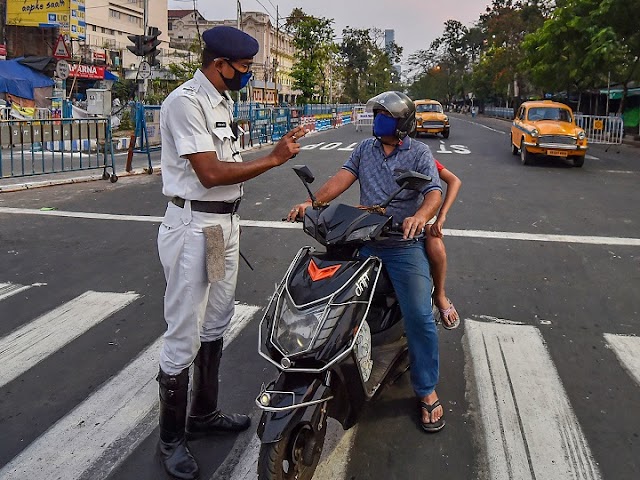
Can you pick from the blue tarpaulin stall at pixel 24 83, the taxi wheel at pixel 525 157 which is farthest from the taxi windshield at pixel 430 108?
the blue tarpaulin stall at pixel 24 83

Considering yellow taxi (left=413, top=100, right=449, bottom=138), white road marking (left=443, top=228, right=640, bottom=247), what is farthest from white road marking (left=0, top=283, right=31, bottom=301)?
yellow taxi (left=413, top=100, right=449, bottom=138)

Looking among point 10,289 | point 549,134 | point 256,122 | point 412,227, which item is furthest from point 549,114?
point 412,227

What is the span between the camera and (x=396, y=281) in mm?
3320

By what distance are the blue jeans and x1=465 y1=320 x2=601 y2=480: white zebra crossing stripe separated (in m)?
0.44

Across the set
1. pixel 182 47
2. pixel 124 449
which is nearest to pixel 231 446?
pixel 124 449

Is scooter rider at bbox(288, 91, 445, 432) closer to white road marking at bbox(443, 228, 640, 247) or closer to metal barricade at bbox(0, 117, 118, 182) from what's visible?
white road marking at bbox(443, 228, 640, 247)

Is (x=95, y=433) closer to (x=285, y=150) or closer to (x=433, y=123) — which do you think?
(x=285, y=150)

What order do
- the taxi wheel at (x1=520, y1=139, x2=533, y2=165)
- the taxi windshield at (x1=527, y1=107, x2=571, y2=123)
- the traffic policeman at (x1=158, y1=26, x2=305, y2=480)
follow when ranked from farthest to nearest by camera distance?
the taxi windshield at (x1=527, y1=107, x2=571, y2=123) < the taxi wheel at (x1=520, y1=139, x2=533, y2=165) < the traffic policeman at (x1=158, y1=26, x2=305, y2=480)

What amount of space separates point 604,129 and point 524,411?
28927mm

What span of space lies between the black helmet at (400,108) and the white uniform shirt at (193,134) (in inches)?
34.2

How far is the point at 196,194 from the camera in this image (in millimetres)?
2902

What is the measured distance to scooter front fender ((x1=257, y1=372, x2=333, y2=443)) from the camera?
2.58 metres

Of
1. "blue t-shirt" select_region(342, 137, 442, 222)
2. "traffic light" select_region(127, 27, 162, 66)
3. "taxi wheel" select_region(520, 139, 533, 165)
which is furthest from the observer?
"taxi wheel" select_region(520, 139, 533, 165)

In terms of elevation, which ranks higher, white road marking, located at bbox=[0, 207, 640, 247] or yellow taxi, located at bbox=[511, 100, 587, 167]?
yellow taxi, located at bbox=[511, 100, 587, 167]
